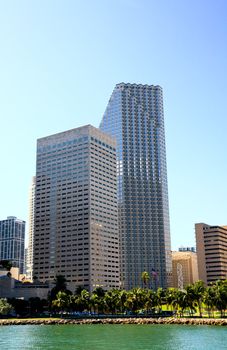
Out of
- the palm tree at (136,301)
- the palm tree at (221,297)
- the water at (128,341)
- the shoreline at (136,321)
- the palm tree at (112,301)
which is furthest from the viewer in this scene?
the palm tree at (112,301)

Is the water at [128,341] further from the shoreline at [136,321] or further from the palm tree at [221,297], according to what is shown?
the palm tree at [221,297]

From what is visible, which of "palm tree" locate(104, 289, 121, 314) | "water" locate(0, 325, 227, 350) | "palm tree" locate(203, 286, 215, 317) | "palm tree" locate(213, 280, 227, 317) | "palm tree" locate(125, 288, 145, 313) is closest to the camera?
"water" locate(0, 325, 227, 350)

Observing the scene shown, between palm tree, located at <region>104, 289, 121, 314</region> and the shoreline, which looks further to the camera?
palm tree, located at <region>104, 289, 121, 314</region>

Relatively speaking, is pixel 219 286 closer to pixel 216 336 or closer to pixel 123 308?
pixel 123 308

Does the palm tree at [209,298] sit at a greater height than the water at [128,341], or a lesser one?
greater

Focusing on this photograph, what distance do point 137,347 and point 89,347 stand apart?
10.3 m

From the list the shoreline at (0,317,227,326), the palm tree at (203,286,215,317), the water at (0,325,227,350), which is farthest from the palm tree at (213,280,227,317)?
the water at (0,325,227,350)

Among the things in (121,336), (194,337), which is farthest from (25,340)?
(194,337)

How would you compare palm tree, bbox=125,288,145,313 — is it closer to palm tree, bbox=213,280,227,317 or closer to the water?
palm tree, bbox=213,280,227,317

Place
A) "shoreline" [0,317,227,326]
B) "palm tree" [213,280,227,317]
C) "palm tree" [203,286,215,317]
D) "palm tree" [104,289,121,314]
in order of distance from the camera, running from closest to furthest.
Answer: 1. "shoreline" [0,317,227,326]
2. "palm tree" [213,280,227,317]
3. "palm tree" [203,286,215,317]
4. "palm tree" [104,289,121,314]

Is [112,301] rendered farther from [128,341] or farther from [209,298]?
[128,341]

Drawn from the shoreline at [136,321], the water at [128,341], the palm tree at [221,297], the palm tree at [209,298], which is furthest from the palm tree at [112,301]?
the water at [128,341]

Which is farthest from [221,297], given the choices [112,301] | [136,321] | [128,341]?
[128,341]

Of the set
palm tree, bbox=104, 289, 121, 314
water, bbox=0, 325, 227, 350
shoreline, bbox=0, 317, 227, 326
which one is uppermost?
palm tree, bbox=104, 289, 121, 314
